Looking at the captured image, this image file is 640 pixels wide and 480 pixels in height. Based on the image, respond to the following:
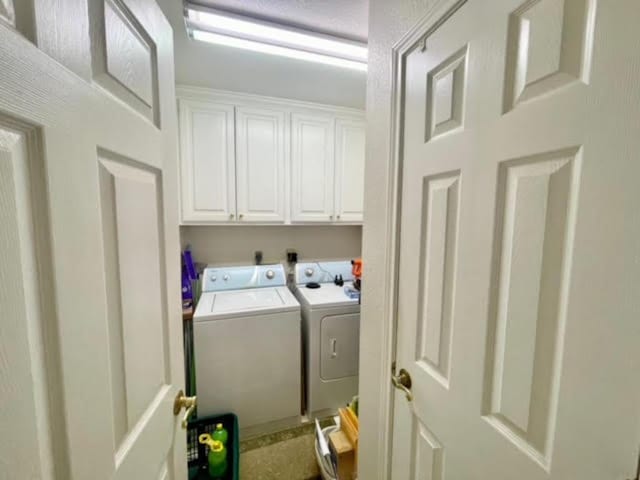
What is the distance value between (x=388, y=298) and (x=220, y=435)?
4.58 feet

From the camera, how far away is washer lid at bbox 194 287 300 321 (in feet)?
6.17

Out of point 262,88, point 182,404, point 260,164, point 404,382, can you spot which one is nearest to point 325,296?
point 260,164

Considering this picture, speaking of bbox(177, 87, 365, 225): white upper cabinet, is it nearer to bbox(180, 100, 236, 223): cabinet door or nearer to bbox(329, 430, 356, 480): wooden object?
bbox(180, 100, 236, 223): cabinet door

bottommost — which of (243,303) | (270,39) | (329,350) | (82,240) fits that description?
(329,350)

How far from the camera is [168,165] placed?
819 millimetres

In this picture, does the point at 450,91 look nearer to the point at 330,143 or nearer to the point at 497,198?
the point at 497,198

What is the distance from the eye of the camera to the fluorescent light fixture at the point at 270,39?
1282mm

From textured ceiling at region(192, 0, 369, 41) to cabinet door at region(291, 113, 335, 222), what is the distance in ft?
3.21

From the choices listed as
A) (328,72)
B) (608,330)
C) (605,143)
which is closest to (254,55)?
(328,72)

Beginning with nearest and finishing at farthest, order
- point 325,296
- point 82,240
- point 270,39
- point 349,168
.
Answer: point 82,240
point 270,39
point 325,296
point 349,168

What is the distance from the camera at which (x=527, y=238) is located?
21.3 inches

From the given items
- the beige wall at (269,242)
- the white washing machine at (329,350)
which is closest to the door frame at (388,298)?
the white washing machine at (329,350)

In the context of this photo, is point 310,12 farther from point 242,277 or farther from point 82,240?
point 242,277

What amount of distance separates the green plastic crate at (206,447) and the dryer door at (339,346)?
2.28 feet
